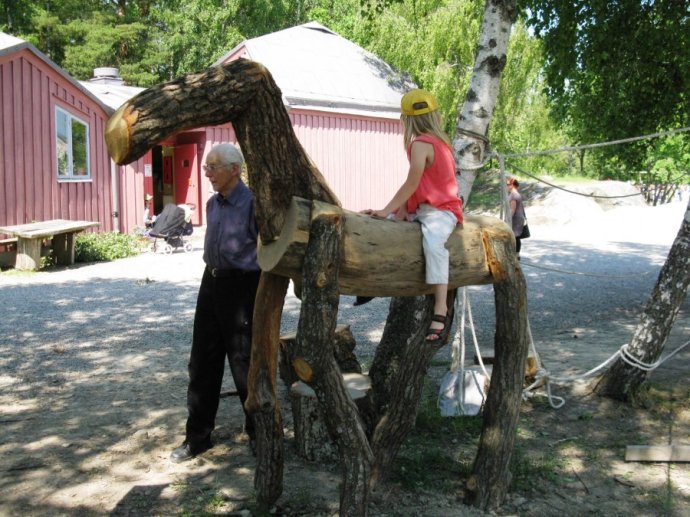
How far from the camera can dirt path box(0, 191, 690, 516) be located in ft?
14.8

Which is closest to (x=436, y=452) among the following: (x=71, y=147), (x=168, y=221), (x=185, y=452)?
(x=185, y=452)

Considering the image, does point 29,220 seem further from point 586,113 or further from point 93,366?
point 586,113

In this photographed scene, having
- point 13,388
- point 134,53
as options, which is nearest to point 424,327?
point 13,388

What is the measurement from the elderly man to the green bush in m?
10.8

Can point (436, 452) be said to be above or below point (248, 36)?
below

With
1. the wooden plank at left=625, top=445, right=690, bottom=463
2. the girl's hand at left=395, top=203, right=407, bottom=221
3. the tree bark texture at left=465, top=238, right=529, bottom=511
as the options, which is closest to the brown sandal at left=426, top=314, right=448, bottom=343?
the tree bark texture at left=465, top=238, right=529, bottom=511

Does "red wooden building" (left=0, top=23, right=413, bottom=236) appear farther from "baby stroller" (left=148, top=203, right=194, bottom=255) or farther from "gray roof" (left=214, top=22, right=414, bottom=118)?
"baby stroller" (left=148, top=203, right=194, bottom=255)

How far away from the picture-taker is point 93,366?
7293mm

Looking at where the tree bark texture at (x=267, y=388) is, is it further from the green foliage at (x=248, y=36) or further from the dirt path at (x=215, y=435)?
the green foliage at (x=248, y=36)

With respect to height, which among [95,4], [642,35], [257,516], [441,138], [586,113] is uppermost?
[95,4]

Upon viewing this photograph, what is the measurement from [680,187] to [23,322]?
92.9 feet

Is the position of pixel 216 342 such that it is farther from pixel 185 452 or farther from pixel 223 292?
pixel 185 452

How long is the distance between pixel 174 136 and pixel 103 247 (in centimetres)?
336

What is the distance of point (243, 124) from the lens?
3.58 meters
